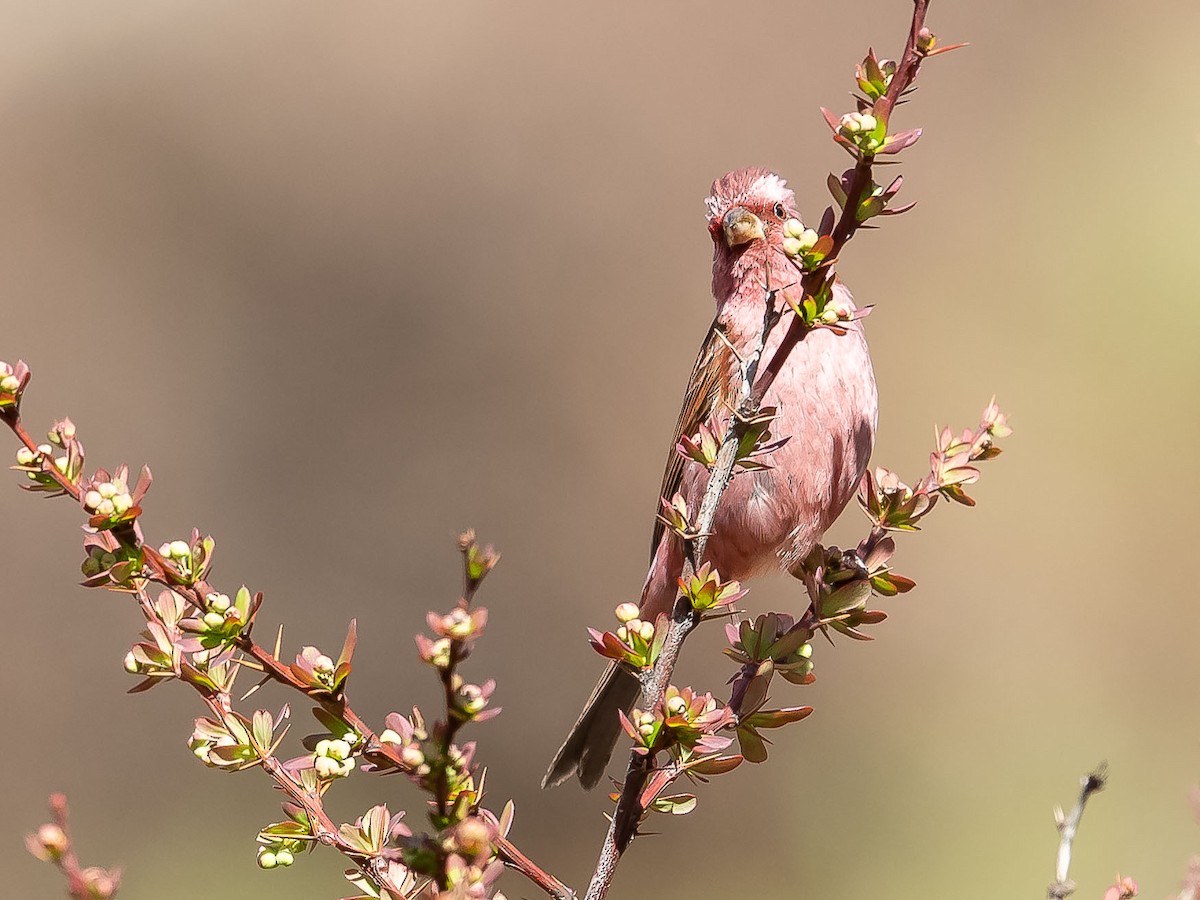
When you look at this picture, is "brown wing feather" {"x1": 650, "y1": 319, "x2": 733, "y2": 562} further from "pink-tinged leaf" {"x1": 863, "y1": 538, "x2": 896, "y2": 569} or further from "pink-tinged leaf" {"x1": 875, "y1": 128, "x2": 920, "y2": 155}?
"pink-tinged leaf" {"x1": 875, "y1": 128, "x2": 920, "y2": 155}

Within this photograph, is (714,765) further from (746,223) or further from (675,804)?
(746,223)

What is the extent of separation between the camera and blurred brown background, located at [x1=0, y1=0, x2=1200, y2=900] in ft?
20.4

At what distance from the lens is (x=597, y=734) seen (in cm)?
420

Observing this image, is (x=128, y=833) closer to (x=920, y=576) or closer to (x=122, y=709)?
(x=122, y=709)


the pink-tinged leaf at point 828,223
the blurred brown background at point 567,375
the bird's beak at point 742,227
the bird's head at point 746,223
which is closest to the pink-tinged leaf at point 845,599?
the pink-tinged leaf at point 828,223

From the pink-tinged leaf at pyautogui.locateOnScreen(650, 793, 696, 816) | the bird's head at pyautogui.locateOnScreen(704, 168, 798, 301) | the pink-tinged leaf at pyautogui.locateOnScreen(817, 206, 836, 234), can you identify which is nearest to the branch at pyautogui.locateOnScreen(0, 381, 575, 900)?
the pink-tinged leaf at pyautogui.locateOnScreen(650, 793, 696, 816)

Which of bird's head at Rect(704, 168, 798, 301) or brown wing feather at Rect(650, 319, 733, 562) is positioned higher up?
bird's head at Rect(704, 168, 798, 301)

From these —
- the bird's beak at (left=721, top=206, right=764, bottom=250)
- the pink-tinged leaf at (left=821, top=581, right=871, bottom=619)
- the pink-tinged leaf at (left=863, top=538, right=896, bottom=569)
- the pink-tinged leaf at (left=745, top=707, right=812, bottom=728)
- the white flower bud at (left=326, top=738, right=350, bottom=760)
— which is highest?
the bird's beak at (left=721, top=206, right=764, bottom=250)

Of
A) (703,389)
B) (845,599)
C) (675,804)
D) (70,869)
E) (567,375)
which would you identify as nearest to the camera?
(70,869)

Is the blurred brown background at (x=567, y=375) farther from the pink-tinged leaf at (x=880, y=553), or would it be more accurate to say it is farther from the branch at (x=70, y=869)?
the branch at (x=70, y=869)

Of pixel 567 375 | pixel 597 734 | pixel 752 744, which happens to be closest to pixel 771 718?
pixel 752 744

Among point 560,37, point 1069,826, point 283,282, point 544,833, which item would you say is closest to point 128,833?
point 544,833

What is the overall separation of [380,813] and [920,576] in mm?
5604

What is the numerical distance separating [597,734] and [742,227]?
171 centimetres
